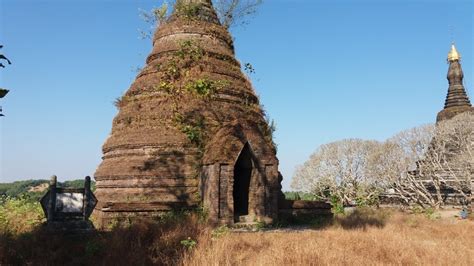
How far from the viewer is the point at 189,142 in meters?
11.7

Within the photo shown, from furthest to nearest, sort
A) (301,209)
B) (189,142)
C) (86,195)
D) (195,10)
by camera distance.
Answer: (195,10), (301,209), (189,142), (86,195)

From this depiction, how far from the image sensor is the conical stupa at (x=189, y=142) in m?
10.8

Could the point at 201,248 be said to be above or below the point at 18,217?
below

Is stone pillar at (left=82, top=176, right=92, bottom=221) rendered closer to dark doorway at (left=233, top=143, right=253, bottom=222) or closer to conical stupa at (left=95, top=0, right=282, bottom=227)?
conical stupa at (left=95, top=0, right=282, bottom=227)

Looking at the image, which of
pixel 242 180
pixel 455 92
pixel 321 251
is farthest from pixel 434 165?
pixel 321 251

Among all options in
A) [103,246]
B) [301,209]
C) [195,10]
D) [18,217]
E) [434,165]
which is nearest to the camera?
[103,246]

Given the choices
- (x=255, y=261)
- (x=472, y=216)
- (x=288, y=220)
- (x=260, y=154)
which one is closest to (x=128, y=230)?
(x=255, y=261)

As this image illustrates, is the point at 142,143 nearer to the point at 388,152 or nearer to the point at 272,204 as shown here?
the point at 272,204

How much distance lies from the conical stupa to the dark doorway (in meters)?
0.04

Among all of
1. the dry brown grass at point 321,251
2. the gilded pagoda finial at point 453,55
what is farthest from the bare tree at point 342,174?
the dry brown grass at point 321,251

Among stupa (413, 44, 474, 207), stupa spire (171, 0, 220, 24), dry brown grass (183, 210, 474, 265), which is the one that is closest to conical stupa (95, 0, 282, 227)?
stupa spire (171, 0, 220, 24)

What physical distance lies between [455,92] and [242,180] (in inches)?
1162

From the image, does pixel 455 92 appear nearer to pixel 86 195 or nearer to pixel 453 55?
pixel 453 55

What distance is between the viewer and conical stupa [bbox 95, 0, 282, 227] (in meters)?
10.8
